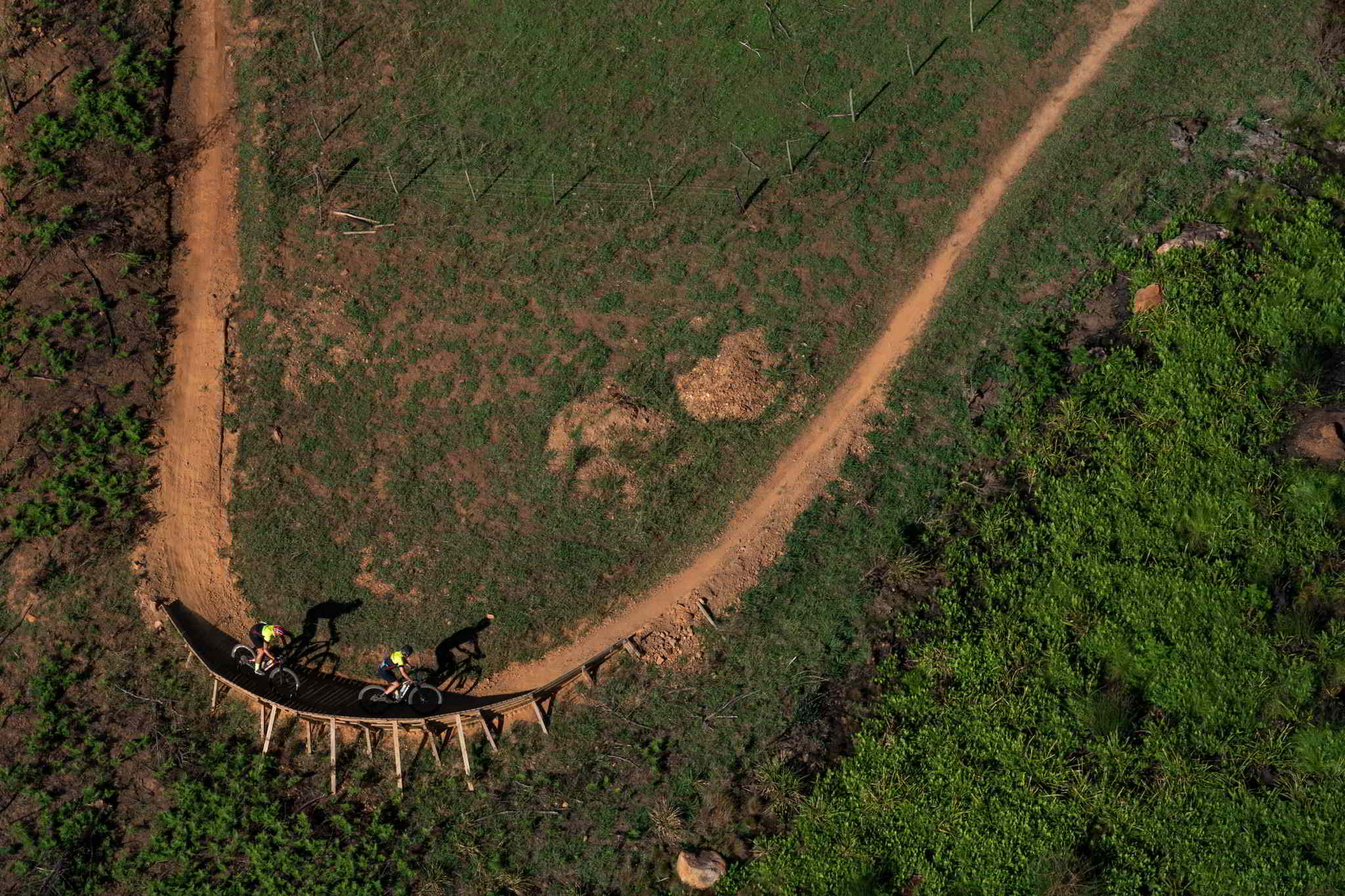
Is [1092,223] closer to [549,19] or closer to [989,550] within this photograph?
[989,550]

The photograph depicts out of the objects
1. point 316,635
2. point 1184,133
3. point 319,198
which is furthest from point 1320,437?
point 319,198

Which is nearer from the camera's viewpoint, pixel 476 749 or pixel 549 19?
pixel 476 749

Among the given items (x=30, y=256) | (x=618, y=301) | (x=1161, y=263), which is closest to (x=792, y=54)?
(x=618, y=301)

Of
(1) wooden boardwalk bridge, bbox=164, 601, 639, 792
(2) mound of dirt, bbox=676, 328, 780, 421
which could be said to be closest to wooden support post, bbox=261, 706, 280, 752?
(1) wooden boardwalk bridge, bbox=164, 601, 639, 792

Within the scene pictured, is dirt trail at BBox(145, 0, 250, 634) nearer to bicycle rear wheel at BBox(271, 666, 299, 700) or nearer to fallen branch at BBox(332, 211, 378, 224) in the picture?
bicycle rear wheel at BBox(271, 666, 299, 700)

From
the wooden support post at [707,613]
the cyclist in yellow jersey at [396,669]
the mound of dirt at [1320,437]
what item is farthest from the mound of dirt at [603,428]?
the mound of dirt at [1320,437]

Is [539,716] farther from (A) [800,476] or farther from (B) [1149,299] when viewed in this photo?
(B) [1149,299]

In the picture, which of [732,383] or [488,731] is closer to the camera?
[488,731]
